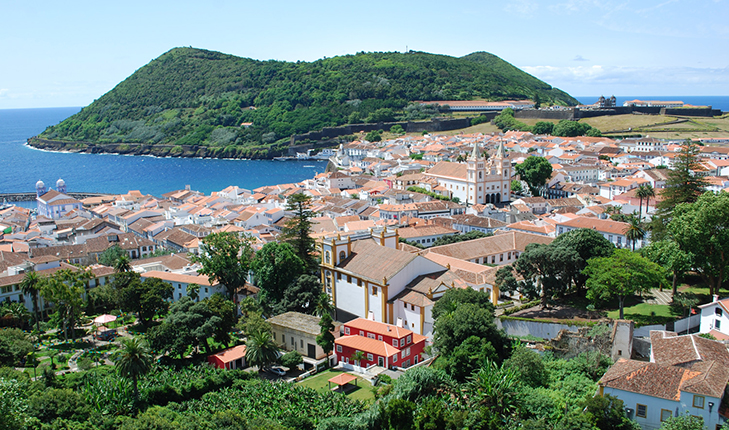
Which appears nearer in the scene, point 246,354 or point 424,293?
point 246,354

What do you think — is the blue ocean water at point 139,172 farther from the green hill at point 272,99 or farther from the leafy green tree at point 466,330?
the leafy green tree at point 466,330

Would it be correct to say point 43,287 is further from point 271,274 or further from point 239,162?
point 239,162

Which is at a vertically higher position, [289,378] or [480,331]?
[480,331]

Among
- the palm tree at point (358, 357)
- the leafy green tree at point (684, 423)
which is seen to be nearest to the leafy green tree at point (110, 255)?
the palm tree at point (358, 357)

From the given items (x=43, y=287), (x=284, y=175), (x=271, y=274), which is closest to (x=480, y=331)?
(x=271, y=274)

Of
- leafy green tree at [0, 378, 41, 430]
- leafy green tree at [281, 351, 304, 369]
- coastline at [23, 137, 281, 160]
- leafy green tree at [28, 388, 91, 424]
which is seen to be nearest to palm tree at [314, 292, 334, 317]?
leafy green tree at [281, 351, 304, 369]

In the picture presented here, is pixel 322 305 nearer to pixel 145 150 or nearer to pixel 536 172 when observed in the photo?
pixel 536 172
